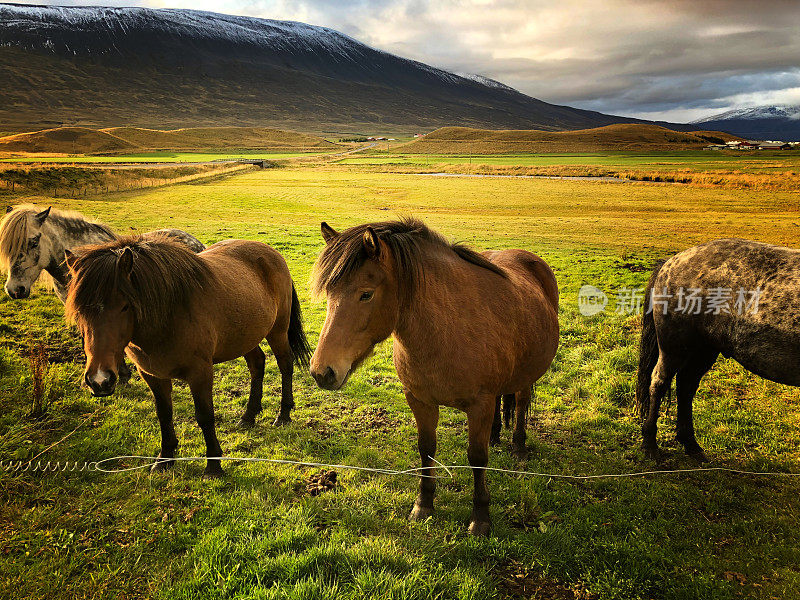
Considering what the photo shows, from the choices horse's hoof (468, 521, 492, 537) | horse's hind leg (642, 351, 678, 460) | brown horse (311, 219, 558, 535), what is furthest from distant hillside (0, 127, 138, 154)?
horse's hind leg (642, 351, 678, 460)

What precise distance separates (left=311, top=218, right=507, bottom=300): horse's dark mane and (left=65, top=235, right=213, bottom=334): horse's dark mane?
5.93ft

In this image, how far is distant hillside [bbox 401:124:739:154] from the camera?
66.9 m

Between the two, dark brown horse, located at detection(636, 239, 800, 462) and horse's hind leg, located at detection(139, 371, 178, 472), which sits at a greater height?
dark brown horse, located at detection(636, 239, 800, 462)

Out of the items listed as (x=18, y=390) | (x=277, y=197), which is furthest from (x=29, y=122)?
(x=18, y=390)

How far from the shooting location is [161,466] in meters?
4.71

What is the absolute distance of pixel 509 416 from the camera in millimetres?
5977

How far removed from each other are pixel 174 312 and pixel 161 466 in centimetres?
183

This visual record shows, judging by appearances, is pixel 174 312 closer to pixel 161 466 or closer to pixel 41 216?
pixel 161 466

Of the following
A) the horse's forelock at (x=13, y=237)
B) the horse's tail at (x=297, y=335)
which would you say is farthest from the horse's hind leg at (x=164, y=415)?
the horse's forelock at (x=13, y=237)

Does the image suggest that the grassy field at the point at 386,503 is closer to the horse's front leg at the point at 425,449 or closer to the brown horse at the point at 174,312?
the horse's front leg at the point at 425,449

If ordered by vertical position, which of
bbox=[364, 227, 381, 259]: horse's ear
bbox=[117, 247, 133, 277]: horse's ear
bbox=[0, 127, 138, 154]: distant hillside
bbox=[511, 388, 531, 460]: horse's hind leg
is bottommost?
bbox=[511, 388, 531, 460]: horse's hind leg

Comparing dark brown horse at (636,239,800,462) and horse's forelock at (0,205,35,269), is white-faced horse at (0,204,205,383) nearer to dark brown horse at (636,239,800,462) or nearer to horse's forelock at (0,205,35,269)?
horse's forelock at (0,205,35,269)

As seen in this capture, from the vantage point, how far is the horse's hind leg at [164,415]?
15.3 feet

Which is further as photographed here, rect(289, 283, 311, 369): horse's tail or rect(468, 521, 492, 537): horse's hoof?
rect(289, 283, 311, 369): horse's tail
